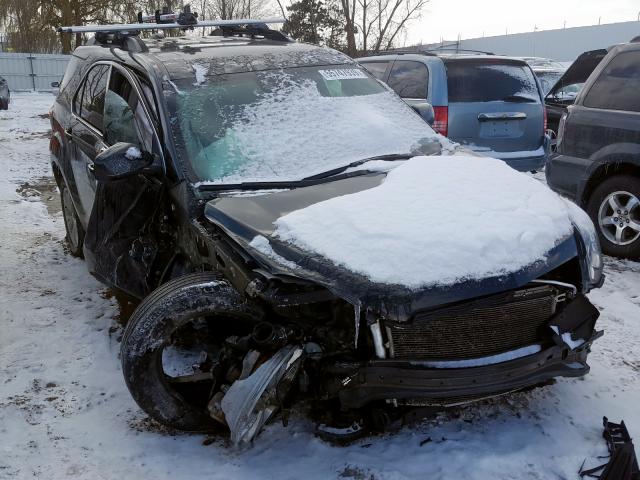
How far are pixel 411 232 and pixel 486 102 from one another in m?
4.95

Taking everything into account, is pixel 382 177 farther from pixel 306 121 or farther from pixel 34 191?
pixel 34 191

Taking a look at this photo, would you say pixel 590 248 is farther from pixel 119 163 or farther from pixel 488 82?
pixel 488 82

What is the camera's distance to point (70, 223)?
529 cm

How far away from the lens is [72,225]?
5.25m

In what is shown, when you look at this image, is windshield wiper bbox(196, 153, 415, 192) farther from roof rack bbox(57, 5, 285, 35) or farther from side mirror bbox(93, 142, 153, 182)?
roof rack bbox(57, 5, 285, 35)

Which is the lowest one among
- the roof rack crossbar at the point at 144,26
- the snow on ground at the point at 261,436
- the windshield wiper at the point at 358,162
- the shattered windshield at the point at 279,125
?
the snow on ground at the point at 261,436

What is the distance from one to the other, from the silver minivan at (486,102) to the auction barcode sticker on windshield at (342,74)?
271 cm

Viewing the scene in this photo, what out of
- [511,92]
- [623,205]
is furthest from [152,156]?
[511,92]

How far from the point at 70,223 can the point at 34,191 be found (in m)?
3.15

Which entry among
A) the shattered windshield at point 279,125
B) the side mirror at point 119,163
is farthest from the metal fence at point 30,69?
the side mirror at point 119,163

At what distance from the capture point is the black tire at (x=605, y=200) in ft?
16.8

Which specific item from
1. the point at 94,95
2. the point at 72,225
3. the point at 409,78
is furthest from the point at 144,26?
the point at 409,78

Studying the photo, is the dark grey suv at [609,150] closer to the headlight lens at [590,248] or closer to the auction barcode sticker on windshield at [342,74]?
the auction barcode sticker on windshield at [342,74]

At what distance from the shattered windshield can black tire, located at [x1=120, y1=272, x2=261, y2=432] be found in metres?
0.70
